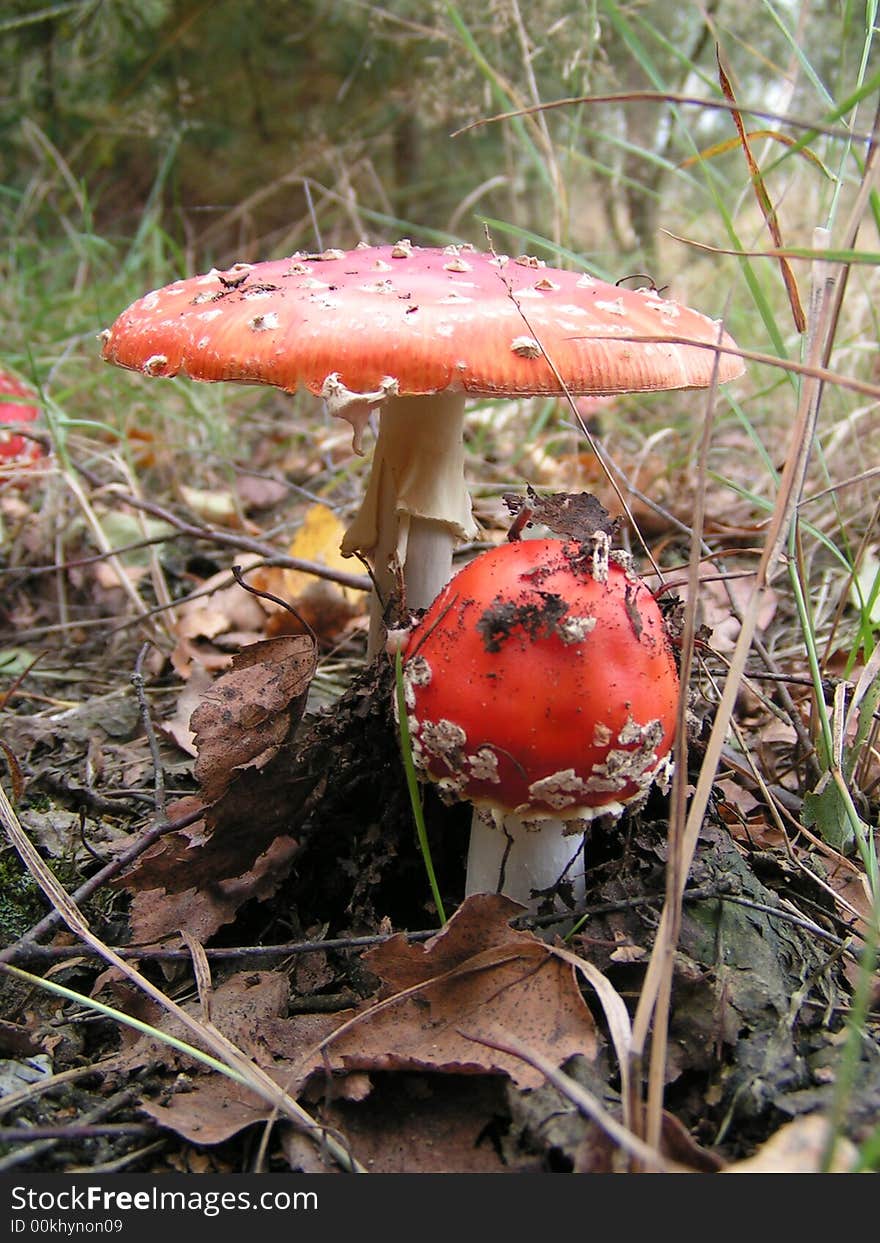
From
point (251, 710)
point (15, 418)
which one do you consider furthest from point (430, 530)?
point (15, 418)

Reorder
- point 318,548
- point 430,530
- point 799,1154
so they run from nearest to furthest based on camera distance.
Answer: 1. point 799,1154
2. point 430,530
3. point 318,548

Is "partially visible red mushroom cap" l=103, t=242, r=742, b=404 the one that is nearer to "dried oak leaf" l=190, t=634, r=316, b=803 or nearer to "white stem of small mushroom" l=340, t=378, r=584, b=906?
"white stem of small mushroom" l=340, t=378, r=584, b=906

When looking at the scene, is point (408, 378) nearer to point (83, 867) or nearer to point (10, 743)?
point (83, 867)

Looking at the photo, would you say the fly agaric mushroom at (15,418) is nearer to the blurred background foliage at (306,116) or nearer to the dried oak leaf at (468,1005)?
the blurred background foliage at (306,116)

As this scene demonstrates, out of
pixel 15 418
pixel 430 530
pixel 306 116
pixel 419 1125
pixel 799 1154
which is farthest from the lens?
pixel 306 116

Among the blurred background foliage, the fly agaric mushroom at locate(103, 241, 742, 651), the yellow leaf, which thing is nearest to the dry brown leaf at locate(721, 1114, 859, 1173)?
the fly agaric mushroom at locate(103, 241, 742, 651)

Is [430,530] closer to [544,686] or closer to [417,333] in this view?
[417,333]

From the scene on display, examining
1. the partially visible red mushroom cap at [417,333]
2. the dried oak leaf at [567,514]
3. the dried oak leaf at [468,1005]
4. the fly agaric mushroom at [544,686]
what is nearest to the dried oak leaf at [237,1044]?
the dried oak leaf at [468,1005]
